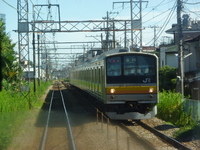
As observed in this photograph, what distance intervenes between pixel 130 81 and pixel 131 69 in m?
0.45

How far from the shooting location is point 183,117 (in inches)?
519

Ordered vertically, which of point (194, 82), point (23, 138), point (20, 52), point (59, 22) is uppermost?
point (59, 22)

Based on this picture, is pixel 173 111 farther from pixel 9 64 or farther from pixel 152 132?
pixel 9 64

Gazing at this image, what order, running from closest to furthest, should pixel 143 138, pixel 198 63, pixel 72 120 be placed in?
pixel 143 138, pixel 72 120, pixel 198 63

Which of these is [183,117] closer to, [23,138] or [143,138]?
[143,138]

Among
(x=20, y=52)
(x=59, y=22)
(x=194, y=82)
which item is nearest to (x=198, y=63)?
(x=194, y=82)

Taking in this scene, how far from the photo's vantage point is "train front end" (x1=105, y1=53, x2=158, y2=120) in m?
12.0

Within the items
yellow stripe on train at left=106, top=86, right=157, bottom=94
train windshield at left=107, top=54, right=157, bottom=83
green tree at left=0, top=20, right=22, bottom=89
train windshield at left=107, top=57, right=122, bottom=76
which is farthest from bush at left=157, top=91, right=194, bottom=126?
green tree at left=0, top=20, right=22, bottom=89

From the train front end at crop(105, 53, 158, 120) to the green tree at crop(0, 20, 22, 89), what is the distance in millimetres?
4846

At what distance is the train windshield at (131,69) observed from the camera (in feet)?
39.7

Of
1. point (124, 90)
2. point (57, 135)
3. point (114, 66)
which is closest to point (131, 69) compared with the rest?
point (114, 66)

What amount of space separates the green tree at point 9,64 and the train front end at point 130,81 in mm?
4846

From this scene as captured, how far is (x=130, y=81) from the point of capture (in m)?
12.1

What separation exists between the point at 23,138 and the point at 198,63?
55.5ft
